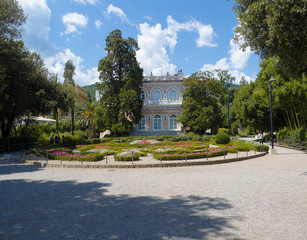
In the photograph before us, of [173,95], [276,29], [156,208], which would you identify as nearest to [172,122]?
[173,95]

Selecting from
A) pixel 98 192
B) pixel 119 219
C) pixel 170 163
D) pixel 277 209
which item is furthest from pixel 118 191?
pixel 170 163

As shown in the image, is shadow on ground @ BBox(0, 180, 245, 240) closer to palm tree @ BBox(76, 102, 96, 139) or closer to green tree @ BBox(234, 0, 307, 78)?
green tree @ BBox(234, 0, 307, 78)

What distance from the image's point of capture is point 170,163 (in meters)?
11.7

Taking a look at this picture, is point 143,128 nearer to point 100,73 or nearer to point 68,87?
point 100,73

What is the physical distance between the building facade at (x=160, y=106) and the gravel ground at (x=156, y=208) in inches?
1083

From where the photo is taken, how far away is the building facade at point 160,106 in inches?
1447

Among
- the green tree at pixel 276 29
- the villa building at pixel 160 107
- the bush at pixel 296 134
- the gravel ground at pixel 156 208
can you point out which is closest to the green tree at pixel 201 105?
the villa building at pixel 160 107

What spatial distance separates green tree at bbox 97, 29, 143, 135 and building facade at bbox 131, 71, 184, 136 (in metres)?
3.85

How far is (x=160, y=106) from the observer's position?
37.2 metres

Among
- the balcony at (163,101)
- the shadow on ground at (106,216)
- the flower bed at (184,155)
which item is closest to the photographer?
the shadow on ground at (106,216)

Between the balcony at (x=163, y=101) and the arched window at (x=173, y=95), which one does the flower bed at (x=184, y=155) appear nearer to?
the balcony at (x=163, y=101)

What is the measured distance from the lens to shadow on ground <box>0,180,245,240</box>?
393 centimetres

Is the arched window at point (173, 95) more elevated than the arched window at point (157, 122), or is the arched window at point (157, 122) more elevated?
the arched window at point (173, 95)

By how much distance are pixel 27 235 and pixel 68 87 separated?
25.2 meters
